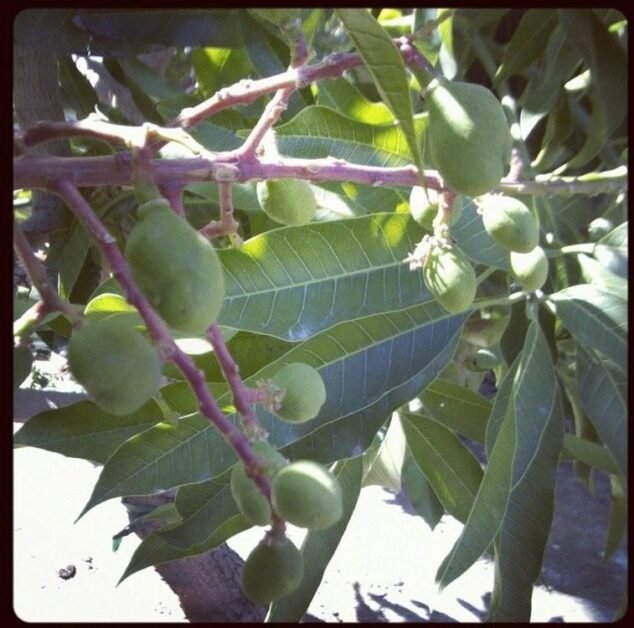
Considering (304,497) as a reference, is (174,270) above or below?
above

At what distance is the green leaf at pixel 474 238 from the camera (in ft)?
3.11

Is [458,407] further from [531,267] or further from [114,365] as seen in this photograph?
[114,365]

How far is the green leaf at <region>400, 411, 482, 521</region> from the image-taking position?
119 centimetres

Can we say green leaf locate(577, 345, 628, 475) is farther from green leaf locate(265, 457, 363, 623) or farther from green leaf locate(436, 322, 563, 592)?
green leaf locate(265, 457, 363, 623)

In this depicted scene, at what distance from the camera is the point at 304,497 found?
1.48 ft

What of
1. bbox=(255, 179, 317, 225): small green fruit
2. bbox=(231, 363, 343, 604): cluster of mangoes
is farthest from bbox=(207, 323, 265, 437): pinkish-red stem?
bbox=(255, 179, 317, 225): small green fruit

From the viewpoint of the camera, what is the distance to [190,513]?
2.88 ft

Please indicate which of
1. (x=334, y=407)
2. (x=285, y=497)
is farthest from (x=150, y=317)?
(x=334, y=407)

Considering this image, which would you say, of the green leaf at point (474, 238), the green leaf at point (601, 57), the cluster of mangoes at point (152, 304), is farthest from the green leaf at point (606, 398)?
the cluster of mangoes at point (152, 304)

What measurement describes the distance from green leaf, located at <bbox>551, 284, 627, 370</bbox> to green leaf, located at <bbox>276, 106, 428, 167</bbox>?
30 cm

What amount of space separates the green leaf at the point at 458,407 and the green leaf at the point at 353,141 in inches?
18.6

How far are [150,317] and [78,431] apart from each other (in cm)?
47

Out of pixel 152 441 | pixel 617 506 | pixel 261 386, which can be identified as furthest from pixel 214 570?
pixel 261 386

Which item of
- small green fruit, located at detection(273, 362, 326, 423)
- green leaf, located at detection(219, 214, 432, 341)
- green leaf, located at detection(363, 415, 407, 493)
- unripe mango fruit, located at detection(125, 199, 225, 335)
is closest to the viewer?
unripe mango fruit, located at detection(125, 199, 225, 335)
